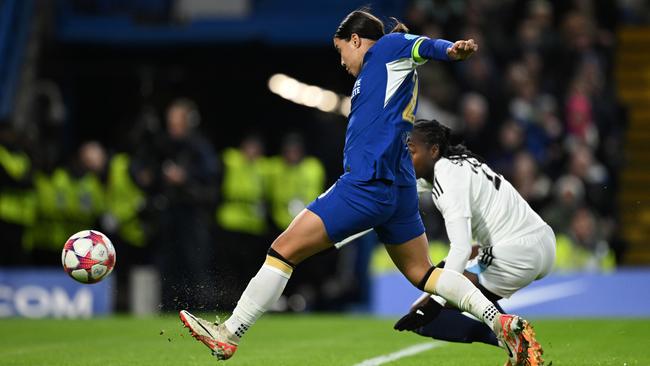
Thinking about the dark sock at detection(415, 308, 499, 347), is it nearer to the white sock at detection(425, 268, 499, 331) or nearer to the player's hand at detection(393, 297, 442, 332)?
the player's hand at detection(393, 297, 442, 332)

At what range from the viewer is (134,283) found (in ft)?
49.4

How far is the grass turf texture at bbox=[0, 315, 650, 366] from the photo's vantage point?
26.8 feet

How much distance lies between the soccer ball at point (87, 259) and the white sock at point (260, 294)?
1.27 m

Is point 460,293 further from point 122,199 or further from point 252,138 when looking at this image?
point 122,199

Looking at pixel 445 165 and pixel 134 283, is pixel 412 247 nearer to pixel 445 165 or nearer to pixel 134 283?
pixel 445 165

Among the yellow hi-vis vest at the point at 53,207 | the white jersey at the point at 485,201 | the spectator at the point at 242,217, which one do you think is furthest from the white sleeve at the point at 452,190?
the yellow hi-vis vest at the point at 53,207

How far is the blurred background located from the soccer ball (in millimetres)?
5290

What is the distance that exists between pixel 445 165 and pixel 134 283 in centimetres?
845

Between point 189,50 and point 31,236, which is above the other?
point 189,50

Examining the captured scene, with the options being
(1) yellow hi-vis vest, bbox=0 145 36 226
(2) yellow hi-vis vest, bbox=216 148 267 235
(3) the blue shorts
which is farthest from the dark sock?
(1) yellow hi-vis vest, bbox=0 145 36 226

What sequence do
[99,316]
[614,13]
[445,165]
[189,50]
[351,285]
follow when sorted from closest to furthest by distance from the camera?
1. [445,165]
2. [99,316]
3. [351,285]
4. [189,50]
5. [614,13]

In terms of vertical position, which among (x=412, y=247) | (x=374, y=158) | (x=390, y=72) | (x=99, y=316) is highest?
(x=390, y=72)

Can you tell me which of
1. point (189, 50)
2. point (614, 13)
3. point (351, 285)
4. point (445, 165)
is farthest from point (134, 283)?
point (614, 13)

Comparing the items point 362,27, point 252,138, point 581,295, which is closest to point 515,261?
point 362,27
